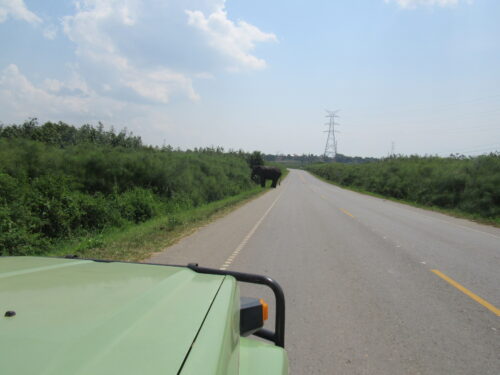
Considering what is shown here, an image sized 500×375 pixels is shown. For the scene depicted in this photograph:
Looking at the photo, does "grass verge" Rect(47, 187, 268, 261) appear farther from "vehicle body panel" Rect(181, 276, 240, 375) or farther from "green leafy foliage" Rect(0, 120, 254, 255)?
"vehicle body panel" Rect(181, 276, 240, 375)

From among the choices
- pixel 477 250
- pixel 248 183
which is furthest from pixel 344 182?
pixel 477 250

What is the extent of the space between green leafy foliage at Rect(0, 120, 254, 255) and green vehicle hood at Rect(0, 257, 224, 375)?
6886 mm

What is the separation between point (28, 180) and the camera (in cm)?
1050

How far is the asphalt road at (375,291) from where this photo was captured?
3.61 metres

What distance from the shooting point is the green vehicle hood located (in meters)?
1.08

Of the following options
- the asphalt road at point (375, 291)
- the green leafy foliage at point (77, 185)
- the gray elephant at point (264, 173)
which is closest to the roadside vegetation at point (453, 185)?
the asphalt road at point (375, 291)

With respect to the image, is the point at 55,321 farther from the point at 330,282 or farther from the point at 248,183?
the point at 248,183

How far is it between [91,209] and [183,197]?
7428mm

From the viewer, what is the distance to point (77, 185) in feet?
40.7

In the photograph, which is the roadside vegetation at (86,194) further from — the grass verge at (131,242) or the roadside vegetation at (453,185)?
the roadside vegetation at (453,185)

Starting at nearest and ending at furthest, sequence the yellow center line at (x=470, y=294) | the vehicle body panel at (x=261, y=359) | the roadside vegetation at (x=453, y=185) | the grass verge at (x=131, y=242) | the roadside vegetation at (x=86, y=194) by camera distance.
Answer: the vehicle body panel at (x=261, y=359) < the yellow center line at (x=470, y=294) < the grass verge at (x=131, y=242) < the roadside vegetation at (x=86, y=194) < the roadside vegetation at (x=453, y=185)

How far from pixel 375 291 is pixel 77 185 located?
1065 centimetres

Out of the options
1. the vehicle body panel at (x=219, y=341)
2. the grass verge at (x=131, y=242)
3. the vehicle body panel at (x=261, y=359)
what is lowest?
the grass verge at (x=131, y=242)

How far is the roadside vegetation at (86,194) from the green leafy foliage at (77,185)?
2 centimetres
